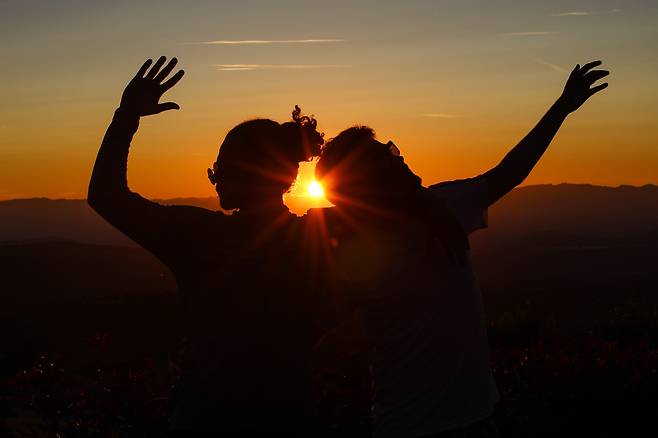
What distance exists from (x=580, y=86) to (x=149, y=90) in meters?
1.80

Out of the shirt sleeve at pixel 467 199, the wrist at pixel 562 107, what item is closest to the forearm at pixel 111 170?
the shirt sleeve at pixel 467 199

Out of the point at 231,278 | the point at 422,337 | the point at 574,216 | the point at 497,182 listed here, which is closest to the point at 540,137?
the point at 497,182

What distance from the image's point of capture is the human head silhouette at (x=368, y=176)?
3.29 m

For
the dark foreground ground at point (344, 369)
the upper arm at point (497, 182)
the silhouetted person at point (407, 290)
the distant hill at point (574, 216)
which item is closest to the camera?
the silhouetted person at point (407, 290)

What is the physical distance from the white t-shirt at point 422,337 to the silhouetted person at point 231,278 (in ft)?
0.87

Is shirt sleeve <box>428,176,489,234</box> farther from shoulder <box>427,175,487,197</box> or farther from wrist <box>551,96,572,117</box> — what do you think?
wrist <box>551,96,572,117</box>

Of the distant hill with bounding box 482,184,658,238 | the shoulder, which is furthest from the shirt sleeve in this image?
the distant hill with bounding box 482,184,658,238

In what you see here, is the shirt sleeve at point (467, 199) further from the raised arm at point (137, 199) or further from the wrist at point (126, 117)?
the wrist at point (126, 117)

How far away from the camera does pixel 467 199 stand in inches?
139

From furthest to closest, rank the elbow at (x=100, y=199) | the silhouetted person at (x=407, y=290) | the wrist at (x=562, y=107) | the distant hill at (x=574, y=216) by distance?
the distant hill at (x=574, y=216) < the wrist at (x=562, y=107) < the silhouetted person at (x=407, y=290) < the elbow at (x=100, y=199)

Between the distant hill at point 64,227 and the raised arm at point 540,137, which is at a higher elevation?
the distant hill at point 64,227

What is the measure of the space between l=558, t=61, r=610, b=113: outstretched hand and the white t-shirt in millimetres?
889

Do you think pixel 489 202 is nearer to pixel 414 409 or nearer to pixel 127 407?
pixel 414 409

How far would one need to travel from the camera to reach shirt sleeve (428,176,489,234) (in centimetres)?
351
